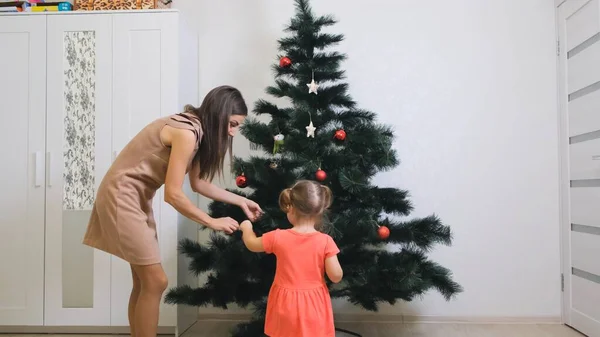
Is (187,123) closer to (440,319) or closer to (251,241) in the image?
(251,241)

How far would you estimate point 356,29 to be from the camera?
115 inches

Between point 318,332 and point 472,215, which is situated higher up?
point 472,215

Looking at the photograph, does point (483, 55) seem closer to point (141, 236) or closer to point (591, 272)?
point (591, 272)

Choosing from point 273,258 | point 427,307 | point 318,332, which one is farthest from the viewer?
point 427,307

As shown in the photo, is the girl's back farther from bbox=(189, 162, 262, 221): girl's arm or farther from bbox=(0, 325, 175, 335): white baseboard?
bbox=(0, 325, 175, 335): white baseboard

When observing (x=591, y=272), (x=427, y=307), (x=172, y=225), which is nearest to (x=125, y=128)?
(x=172, y=225)

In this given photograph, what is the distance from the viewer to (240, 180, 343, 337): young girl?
1.68 meters

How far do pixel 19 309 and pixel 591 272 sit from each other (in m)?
3.05

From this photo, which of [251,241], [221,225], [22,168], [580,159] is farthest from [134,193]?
[580,159]

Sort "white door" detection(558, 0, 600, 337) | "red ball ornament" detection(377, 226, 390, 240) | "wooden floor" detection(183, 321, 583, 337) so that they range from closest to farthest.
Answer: "red ball ornament" detection(377, 226, 390, 240) → "white door" detection(558, 0, 600, 337) → "wooden floor" detection(183, 321, 583, 337)

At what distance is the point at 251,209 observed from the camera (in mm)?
2018

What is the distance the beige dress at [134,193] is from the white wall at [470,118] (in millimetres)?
1171

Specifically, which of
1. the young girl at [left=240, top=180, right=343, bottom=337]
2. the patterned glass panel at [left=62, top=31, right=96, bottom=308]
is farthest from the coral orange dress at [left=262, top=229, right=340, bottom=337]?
the patterned glass panel at [left=62, top=31, right=96, bottom=308]

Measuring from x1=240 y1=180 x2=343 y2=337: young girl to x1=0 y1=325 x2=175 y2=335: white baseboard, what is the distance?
1.10 metres
